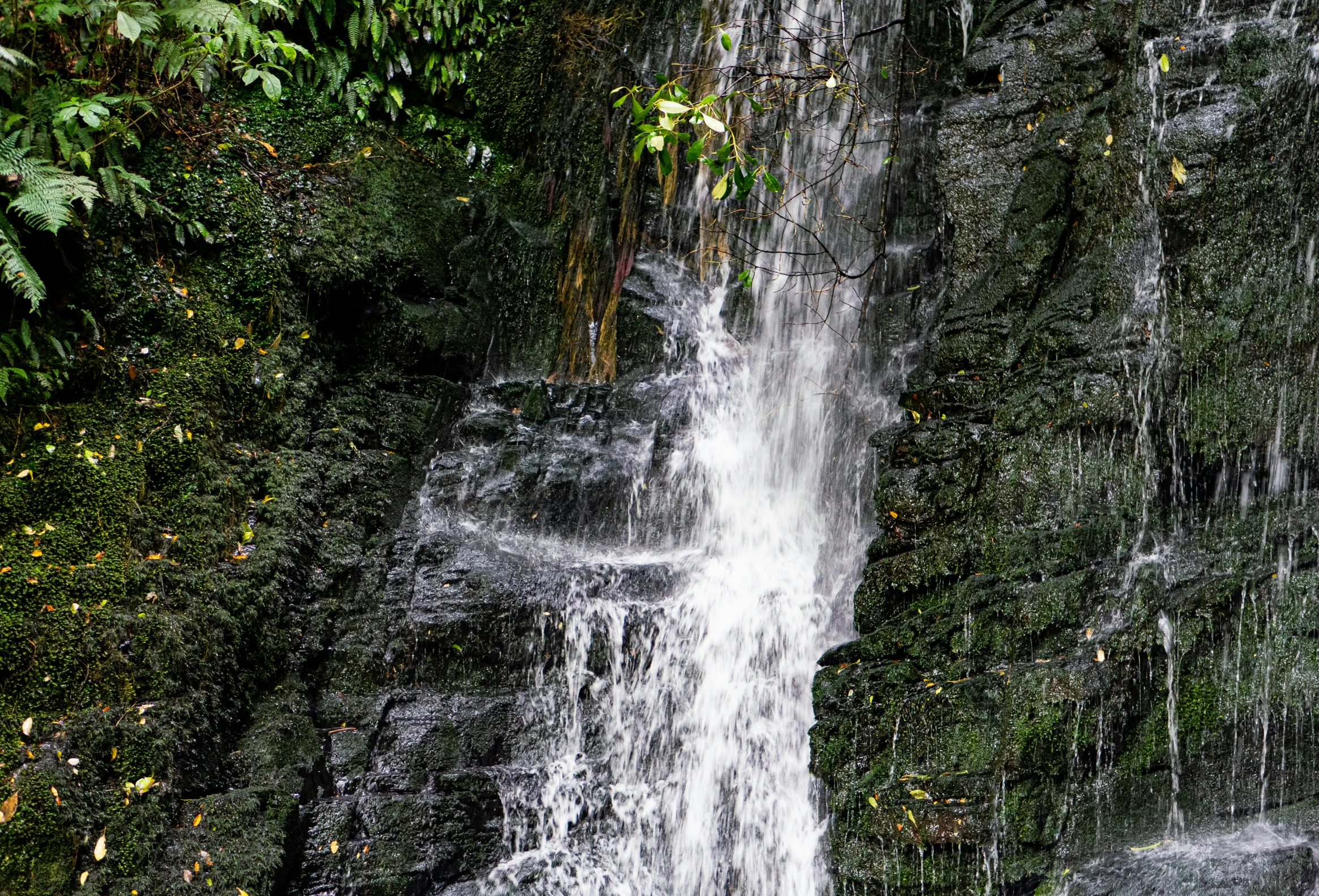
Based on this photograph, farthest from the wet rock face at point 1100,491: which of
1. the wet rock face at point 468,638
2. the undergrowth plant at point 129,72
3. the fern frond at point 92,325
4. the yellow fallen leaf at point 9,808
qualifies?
the fern frond at point 92,325

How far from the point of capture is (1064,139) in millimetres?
5582

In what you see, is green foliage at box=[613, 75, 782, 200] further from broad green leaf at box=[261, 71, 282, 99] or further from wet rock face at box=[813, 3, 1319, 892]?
broad green leaf at box=[261, 71, 282, 99]

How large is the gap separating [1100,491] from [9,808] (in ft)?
17.6

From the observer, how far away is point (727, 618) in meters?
5.82

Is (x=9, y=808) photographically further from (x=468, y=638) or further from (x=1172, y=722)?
(x=1172, y=722)

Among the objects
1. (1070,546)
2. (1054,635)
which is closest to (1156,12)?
(1070,546)

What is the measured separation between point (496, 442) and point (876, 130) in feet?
13.6

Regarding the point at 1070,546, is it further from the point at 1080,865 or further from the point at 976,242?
the point at 976,242

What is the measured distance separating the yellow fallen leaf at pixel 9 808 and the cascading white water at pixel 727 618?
7.48 ft

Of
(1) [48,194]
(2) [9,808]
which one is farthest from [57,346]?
(2) [9,808]

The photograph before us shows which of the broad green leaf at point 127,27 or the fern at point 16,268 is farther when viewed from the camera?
the broad green leaf at point 127,27

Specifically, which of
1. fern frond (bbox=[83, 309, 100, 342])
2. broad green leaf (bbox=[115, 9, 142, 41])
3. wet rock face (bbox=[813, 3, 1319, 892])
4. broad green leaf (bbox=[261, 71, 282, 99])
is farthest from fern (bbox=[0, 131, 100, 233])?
wet rock face (bbox=[813, 3, 1319, 892])

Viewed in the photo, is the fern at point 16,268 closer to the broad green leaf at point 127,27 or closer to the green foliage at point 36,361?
the green foliage at point 36,361

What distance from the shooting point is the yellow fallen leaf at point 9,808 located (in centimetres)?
402
